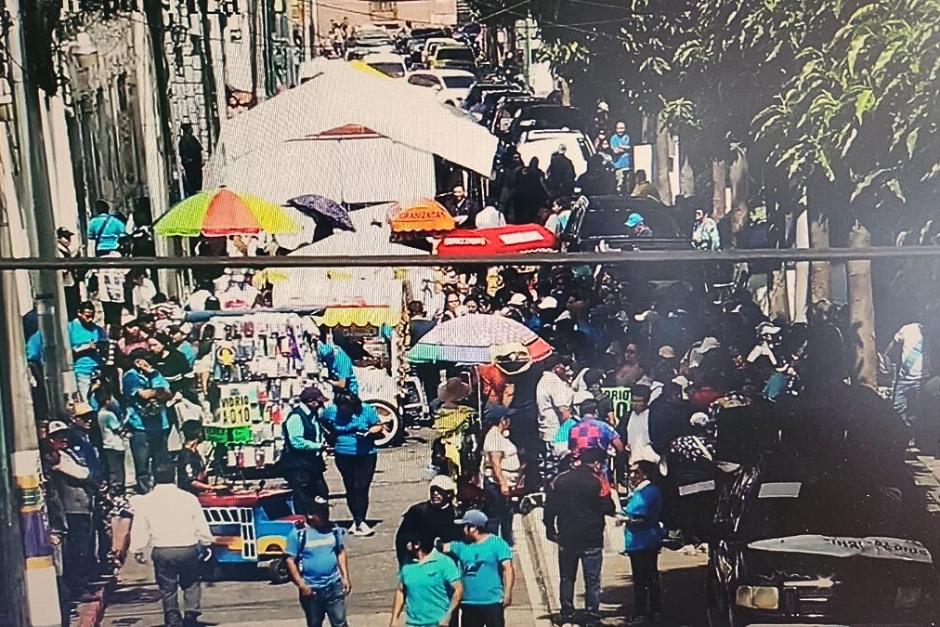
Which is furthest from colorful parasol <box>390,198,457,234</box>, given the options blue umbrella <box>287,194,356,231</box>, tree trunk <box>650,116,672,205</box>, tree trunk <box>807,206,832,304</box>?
tree trunk <box>807,206,832,304</box>

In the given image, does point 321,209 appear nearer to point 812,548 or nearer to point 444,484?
point 444,484

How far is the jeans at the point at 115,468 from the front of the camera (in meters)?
3.71

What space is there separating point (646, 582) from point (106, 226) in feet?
6.95

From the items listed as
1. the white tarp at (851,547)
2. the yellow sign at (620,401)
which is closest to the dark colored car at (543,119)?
the yellow sign at (620,401)

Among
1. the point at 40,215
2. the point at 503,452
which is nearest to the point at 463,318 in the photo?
the point at 503,452

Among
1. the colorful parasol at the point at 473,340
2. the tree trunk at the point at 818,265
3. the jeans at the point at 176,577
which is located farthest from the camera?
the jeans at the point at 176,577

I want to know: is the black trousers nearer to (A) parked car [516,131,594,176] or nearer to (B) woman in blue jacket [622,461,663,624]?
(B) woman in blue jacket [622,461,663,624]

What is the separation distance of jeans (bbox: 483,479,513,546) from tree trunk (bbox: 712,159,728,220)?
113cm

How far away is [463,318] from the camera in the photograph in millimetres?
3617

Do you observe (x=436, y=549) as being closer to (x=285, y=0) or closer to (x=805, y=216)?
(x=805, y=216)

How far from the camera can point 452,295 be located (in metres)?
3.60

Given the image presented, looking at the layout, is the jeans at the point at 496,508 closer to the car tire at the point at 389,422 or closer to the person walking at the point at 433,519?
the person walking at the point at 433,519

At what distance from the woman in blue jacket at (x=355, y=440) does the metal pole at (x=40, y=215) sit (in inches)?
34.7

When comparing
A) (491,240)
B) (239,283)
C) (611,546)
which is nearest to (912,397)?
(611,546)
